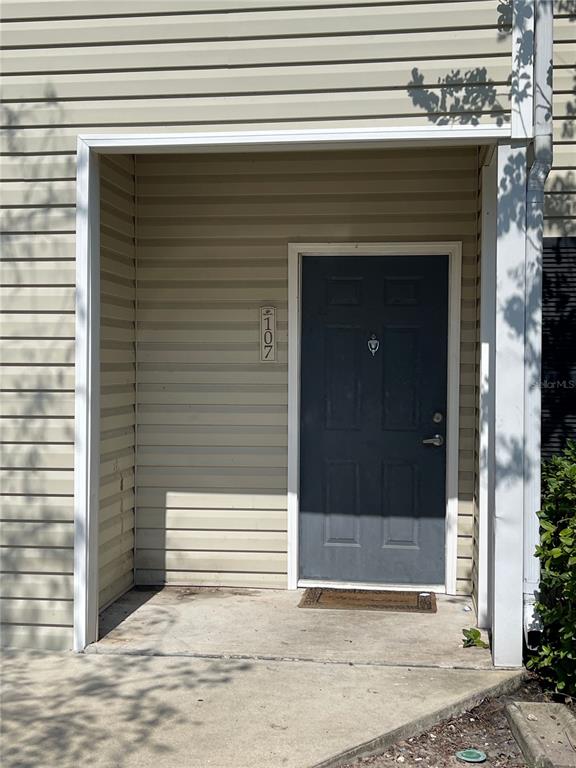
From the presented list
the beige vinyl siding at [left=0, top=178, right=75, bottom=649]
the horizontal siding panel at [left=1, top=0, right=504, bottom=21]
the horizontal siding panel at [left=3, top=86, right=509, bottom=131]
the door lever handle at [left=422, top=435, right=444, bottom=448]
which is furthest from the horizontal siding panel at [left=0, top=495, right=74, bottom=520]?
the horizontal siding panel at [left=1, top=0, right=504, bottom=21]

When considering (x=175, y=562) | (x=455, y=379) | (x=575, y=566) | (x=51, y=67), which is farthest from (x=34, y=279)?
(x=575, y=566)

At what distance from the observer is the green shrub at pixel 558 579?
397 cm

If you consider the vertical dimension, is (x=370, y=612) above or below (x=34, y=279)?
below

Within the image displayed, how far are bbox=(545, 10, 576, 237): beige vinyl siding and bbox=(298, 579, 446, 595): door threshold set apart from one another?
239cm

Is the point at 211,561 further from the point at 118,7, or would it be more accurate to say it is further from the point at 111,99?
the point at 118,7

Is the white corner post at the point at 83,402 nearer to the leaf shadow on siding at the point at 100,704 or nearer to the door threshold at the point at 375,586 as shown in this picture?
the leaf shadow on siding at the point at 100,704

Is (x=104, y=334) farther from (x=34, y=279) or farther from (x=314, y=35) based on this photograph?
(x=314, y=35)

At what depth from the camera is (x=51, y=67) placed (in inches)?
183

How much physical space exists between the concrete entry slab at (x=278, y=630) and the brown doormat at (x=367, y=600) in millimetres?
78

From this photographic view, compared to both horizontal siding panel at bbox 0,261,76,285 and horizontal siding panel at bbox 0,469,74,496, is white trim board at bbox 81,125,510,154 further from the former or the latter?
horizontal siding panel at bbox 0,469,74,496

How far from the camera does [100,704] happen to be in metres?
3.97

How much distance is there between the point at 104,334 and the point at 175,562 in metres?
1.66

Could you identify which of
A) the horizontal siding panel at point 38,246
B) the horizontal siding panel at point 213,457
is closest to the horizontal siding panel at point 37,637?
the horizontal siding panel at point 213,457

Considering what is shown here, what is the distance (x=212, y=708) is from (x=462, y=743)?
1.08 meters
